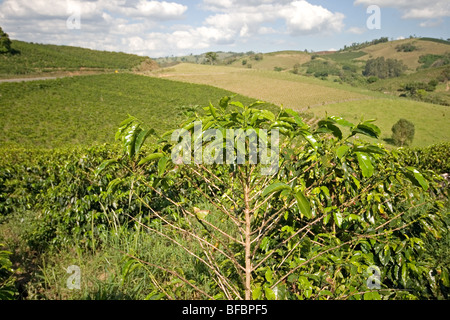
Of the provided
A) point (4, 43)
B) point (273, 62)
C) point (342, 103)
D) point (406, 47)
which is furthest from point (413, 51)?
point (4, 43)

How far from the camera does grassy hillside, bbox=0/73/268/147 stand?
14359 millimetres

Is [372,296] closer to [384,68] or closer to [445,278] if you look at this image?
[445,278]

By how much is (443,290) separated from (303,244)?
1.10m

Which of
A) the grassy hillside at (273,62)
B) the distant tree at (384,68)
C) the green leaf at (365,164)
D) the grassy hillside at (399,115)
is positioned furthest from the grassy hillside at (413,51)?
the green leaf at (365,164)

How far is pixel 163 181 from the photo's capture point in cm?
148

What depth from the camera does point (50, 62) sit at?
41.1m

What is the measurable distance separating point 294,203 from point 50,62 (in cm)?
5083

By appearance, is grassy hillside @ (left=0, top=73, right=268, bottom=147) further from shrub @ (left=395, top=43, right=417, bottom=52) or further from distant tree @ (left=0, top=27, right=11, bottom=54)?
shrub @ (left=395, top=43, right=417, bottom=52)

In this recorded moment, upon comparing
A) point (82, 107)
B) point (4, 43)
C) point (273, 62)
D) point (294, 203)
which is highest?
point (273, 62)

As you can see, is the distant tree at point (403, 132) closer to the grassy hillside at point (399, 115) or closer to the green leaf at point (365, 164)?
the grassy hillside at point (399, 115)

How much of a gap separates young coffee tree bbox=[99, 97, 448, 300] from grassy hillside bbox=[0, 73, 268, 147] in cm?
499

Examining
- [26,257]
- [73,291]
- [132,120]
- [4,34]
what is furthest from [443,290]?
[4,34]

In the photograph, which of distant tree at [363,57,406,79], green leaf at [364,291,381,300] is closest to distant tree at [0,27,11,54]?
green leaf at [364,291,381,300]
